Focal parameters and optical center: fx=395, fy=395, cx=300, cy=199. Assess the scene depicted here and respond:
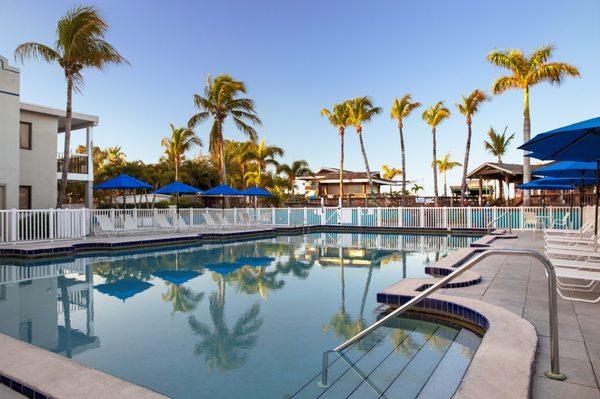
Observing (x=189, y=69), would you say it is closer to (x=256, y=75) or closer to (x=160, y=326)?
(x=256, y=75)

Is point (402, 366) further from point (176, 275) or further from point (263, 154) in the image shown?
point (263, 154)

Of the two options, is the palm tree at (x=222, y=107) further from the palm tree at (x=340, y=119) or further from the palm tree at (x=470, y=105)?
the palm tree at (x=470, y=105)

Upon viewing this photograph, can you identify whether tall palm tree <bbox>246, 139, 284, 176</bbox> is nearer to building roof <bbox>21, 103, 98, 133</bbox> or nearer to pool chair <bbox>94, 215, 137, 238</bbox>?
building roof <bbox>21, 103, 98, 133</bbox>

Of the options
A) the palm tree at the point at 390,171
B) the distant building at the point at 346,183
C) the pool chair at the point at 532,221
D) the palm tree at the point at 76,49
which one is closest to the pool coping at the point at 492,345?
the pool chair at the point at 532,221

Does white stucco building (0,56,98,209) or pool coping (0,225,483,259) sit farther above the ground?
white stucco building (0,56,98,209)

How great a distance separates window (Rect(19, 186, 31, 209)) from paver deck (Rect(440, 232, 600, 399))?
17.1 metres

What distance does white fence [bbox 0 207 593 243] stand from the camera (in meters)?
12.7

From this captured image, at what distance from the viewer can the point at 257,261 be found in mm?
10578

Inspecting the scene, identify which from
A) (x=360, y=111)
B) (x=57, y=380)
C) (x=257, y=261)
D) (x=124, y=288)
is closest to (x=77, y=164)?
(x=257, y=261)

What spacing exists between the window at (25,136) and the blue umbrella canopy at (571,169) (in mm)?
18109

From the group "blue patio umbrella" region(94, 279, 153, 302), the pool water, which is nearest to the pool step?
the pool water

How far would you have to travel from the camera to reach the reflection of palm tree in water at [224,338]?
385 cm

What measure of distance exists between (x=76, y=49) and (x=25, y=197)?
6.50 metres

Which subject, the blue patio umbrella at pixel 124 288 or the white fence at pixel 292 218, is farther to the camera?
the white fence at pixel 292 218
